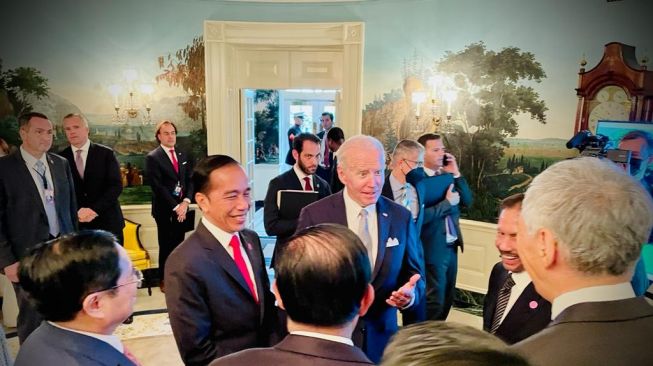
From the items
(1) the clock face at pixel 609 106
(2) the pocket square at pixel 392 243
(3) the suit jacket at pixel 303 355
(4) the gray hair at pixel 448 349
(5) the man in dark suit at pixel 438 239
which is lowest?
(5) the man in dark suit at pixel 438 239

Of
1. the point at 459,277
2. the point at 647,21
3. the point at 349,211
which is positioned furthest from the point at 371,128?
the point at 349,211

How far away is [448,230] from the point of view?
399 cm

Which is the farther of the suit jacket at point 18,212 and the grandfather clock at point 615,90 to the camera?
the grandfather clock at point 615,90

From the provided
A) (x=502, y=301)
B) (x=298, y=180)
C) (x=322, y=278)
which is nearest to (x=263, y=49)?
(x=298, y=180)

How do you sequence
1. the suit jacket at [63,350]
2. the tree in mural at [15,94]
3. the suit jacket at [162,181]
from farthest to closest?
the tree in mural at [15,94], the suit jacket at [162,181], the suit jacket at [63,350]

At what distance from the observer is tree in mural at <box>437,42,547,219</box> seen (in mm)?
5023

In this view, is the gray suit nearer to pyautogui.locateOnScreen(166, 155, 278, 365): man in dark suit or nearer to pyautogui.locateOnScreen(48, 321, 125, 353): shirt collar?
pyautogui.locateOnScreen(166, 155, 278, 365): man in dark suit

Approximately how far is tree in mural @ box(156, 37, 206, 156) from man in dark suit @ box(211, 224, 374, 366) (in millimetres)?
5098

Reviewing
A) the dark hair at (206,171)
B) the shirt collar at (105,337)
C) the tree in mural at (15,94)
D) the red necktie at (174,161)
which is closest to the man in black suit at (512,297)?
the dark hair at (206,171)

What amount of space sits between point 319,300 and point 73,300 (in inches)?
30.6

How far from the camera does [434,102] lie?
5512 mm

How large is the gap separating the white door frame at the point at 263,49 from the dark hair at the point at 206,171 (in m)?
4.00

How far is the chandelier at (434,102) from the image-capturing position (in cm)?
546

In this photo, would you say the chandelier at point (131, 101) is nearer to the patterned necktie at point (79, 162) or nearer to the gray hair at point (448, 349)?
the patterned necktie at point (79, 162)
